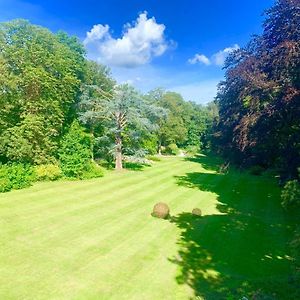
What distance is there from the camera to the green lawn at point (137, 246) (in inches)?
470

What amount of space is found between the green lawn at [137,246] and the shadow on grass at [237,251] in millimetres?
47

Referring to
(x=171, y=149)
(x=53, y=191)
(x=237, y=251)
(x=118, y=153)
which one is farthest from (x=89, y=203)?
(x=171, y=149)

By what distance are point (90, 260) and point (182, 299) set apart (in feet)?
15.8

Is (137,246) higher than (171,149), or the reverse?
(171,149)

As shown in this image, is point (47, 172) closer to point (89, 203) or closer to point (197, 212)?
point (89, 203)

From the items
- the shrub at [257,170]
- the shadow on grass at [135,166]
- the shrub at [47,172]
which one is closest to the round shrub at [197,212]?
the shrub at [47,172]

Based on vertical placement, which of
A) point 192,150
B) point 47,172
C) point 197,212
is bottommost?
point 197,212

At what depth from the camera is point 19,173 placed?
28.5 meters

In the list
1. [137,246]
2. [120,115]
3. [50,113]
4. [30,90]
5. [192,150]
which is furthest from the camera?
[192,150]

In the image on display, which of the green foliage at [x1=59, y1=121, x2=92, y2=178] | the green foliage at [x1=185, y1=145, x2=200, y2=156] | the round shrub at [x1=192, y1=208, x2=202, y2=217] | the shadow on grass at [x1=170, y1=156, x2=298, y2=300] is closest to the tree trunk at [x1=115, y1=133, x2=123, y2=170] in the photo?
the green foliage at [x1=59, y1=121, x2=92, y2=178]

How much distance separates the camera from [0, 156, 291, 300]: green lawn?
11.9 metres

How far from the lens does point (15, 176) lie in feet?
91.9

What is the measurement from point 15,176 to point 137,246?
1663 cm

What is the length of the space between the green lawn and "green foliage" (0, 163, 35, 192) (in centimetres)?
115
